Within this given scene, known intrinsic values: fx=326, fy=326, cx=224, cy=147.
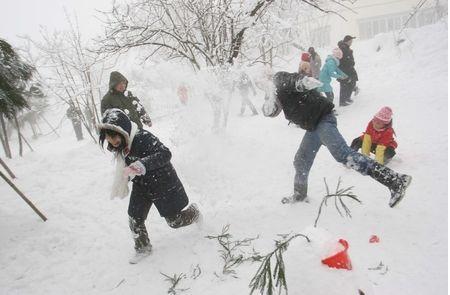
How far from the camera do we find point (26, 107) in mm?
5055

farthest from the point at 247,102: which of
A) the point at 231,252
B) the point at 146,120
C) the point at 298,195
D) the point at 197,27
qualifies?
the point at 231,252

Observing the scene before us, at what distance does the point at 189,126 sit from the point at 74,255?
3071 mm

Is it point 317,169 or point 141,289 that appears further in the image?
point 317,169

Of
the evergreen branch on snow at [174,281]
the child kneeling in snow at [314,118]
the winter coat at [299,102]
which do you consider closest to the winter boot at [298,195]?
the child kneeling in snow at [314,118]

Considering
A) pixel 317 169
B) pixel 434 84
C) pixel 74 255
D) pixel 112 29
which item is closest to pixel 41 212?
pixel 74 255

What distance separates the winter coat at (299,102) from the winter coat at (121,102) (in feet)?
8.81

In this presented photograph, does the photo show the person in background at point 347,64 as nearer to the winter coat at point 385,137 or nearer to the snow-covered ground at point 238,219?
the snow-covered ground at point 238,219

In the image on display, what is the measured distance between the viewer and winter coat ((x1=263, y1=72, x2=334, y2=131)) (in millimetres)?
3488

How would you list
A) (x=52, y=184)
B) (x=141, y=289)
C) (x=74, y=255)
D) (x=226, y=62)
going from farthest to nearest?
1. (x=226, y=62)
2. (x=52, y=184)
3. (x=74, y=255)
4. (x=141, y=289)

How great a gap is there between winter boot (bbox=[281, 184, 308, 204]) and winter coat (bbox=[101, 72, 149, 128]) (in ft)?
9.21

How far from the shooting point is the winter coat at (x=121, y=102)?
5.14m

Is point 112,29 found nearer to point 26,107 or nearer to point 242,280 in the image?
point 26,107

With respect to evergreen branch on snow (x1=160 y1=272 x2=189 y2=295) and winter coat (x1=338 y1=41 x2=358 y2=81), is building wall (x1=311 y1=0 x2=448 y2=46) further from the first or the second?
evergreen branch on snow (x1=160 y1=272 x2=189 y2=295)

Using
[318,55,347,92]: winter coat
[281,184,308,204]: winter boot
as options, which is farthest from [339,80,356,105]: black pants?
[281,184,308,204]: winter boot
